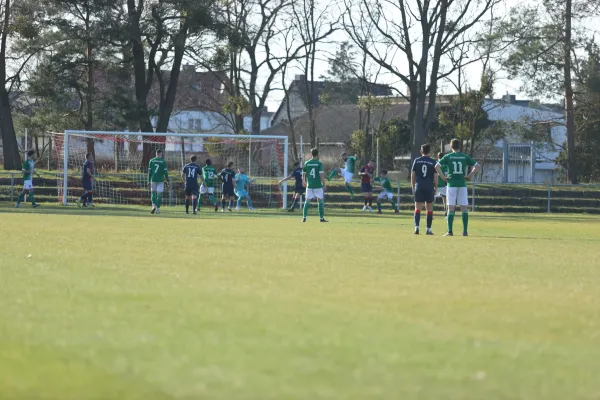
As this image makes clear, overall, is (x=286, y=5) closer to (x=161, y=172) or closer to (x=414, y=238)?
(x=161, y=172)

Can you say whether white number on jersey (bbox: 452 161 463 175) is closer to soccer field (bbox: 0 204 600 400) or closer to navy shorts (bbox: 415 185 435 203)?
navy shorts (bbox: 415 185 435 203)

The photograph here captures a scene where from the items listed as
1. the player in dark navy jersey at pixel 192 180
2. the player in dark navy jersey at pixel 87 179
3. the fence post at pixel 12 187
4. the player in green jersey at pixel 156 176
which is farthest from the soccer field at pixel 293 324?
the fence post at pixel 12 187

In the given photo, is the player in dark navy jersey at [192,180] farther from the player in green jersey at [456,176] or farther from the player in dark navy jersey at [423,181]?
the player in green jersey at [456,176]

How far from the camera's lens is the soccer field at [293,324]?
5.72m

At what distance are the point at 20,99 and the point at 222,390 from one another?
60396mm

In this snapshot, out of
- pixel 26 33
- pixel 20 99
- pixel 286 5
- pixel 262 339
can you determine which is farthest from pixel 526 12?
pixel 262 339

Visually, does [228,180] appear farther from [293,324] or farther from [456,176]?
[293,324]

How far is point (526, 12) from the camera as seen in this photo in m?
50.5

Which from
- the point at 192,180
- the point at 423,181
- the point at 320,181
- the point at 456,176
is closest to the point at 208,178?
the point at 192,180

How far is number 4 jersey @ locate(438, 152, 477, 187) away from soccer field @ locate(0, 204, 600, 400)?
21.8 ft

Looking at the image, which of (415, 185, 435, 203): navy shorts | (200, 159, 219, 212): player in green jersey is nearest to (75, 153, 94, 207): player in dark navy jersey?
(200, 159, 219, 212): player in green jersey

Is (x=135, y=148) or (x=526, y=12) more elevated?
(x=526, y=12)

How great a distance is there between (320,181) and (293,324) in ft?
67.2

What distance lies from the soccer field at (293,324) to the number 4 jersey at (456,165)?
6.63m
